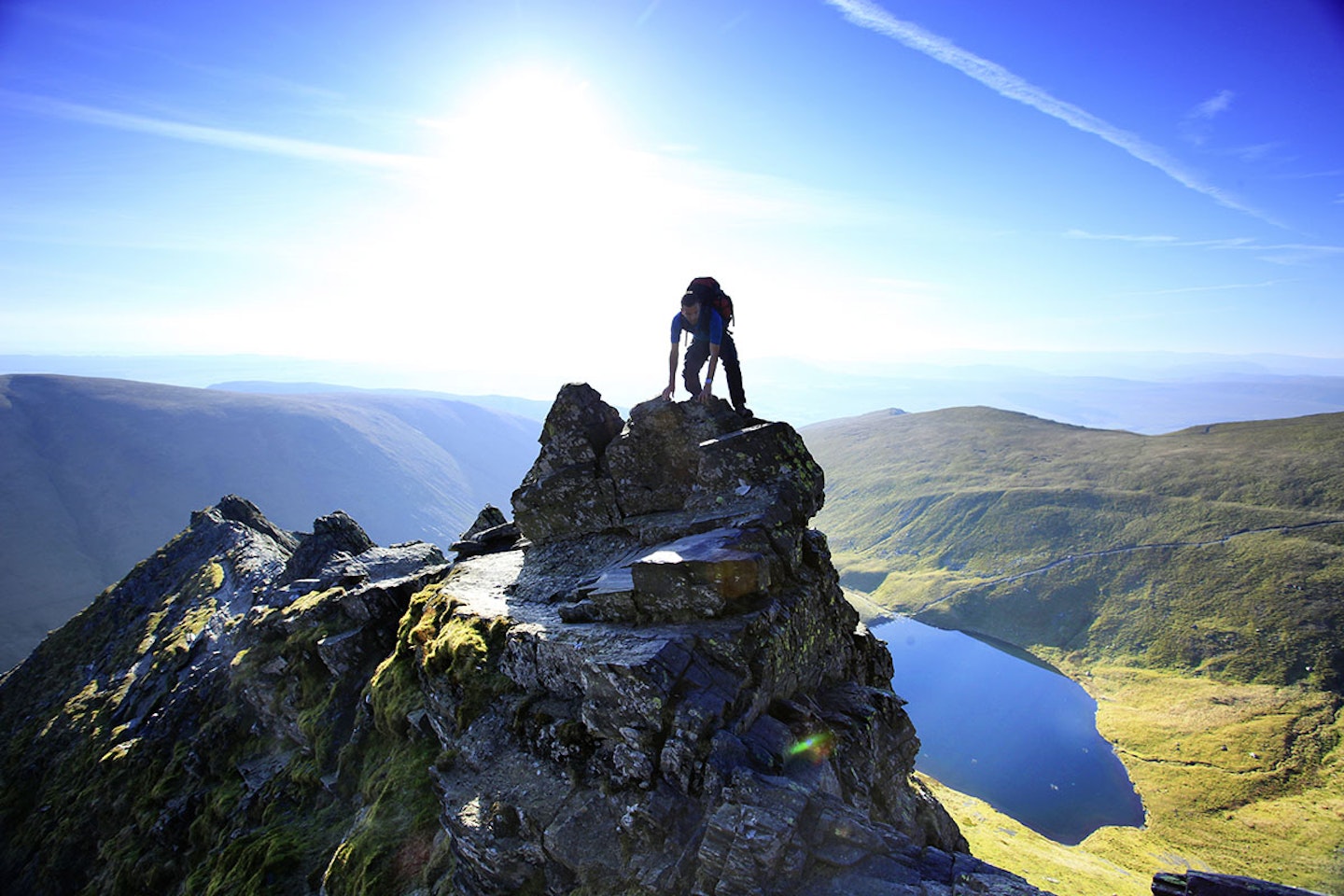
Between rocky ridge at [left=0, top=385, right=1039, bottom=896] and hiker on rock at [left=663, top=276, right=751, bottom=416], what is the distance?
70.0 inches

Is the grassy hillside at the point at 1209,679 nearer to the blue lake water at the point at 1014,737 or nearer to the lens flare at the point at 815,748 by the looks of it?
the blue lake water at the point at 1014,737

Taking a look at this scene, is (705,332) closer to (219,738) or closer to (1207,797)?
(219,738)

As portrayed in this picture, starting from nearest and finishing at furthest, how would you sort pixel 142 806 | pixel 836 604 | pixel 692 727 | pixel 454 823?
Result: pixel 692 727, pixel 454 823, pixel 836 604, pixel 142 806

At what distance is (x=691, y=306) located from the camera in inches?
987

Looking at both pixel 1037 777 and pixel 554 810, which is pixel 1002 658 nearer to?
pixel 1037 777

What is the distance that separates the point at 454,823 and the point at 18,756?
6736 cm

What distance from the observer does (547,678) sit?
2027 cm

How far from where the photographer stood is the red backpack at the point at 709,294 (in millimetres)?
25594

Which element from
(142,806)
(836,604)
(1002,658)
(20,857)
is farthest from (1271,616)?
(20,857)

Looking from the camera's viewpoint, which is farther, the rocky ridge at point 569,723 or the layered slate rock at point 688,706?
the rocky ridge at point 569,723

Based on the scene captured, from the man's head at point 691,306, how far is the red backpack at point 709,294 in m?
0.24

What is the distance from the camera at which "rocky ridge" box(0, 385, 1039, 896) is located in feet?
51.0

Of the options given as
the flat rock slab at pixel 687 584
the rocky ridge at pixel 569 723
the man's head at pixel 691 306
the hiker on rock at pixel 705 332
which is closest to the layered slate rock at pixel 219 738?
the rocky ridge at pixel 569 723

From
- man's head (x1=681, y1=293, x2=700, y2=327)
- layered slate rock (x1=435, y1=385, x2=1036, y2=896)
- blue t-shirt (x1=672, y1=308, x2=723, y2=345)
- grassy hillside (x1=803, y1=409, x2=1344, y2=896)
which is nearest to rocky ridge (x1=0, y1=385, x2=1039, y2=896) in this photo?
layered slate rock (x1=435, y1=385, x2=1036, y2=896)
